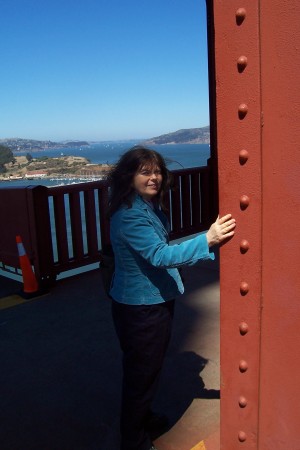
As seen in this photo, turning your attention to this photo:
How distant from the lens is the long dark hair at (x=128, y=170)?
2111 millimetres

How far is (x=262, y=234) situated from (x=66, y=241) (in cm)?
424

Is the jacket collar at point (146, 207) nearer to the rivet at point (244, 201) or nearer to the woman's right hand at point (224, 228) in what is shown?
the woman's right hand at point (224, 228)

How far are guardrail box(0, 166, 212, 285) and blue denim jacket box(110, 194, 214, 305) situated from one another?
2.92m

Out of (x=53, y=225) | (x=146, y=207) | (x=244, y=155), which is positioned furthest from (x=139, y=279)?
(x=53, y=225)

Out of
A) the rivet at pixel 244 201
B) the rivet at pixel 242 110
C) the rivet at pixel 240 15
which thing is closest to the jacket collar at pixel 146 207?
the rivet at pixel 244 201

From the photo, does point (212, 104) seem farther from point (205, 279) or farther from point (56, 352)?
point (56, 352)

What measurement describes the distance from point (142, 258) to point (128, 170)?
0.43m

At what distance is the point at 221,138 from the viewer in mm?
1543

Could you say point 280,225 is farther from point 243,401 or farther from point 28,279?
point 28,279

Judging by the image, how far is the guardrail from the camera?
17.0 ft

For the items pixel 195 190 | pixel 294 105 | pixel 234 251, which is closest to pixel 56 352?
pixel 234 251

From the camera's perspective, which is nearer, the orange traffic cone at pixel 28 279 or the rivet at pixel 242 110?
the rivet at pixel 242 110

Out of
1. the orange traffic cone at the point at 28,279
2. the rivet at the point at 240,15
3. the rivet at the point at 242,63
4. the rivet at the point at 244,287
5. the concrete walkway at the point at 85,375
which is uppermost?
the rivet at the point at 240,15

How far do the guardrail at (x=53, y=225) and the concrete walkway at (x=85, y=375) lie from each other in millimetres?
659
